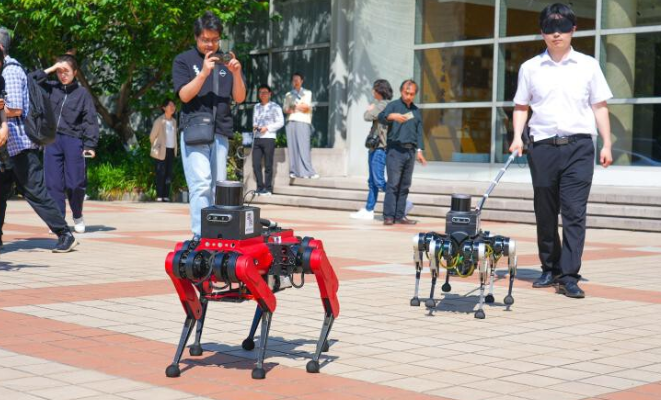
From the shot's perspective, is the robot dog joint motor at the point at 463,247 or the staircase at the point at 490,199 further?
the staircase at the point at 490,199

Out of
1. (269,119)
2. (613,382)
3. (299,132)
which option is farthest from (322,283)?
(299,132)

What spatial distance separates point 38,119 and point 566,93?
505 centimetres

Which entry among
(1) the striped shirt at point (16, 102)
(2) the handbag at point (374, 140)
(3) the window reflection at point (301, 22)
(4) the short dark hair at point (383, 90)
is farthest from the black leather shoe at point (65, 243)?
(3) the window reflection at point (301, 22)

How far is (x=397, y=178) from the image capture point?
1578cm

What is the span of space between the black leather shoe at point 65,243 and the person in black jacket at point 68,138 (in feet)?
5.37

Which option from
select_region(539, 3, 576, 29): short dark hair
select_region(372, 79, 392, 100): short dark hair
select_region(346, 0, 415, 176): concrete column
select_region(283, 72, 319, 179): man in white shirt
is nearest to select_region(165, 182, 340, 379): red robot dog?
select_region(539, 3, 576, 29): short dark hair

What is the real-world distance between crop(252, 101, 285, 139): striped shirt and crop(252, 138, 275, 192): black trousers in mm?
Answer: 122

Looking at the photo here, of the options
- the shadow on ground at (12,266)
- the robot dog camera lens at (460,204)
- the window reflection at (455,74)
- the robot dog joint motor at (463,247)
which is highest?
the window reflection at (455,74)

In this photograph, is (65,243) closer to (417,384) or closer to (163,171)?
(417,384)

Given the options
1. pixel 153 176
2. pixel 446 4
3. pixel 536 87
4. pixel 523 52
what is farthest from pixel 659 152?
pixel 536 87

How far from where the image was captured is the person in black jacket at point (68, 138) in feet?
42.0

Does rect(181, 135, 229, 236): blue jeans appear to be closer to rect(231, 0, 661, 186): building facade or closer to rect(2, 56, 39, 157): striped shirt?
rect(2, 56, 39, 157): striped shirt

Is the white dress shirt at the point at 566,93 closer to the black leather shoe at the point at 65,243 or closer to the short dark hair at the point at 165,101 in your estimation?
the black leather shoe at the point at 65,243

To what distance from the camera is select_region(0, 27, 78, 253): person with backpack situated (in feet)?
34.0
